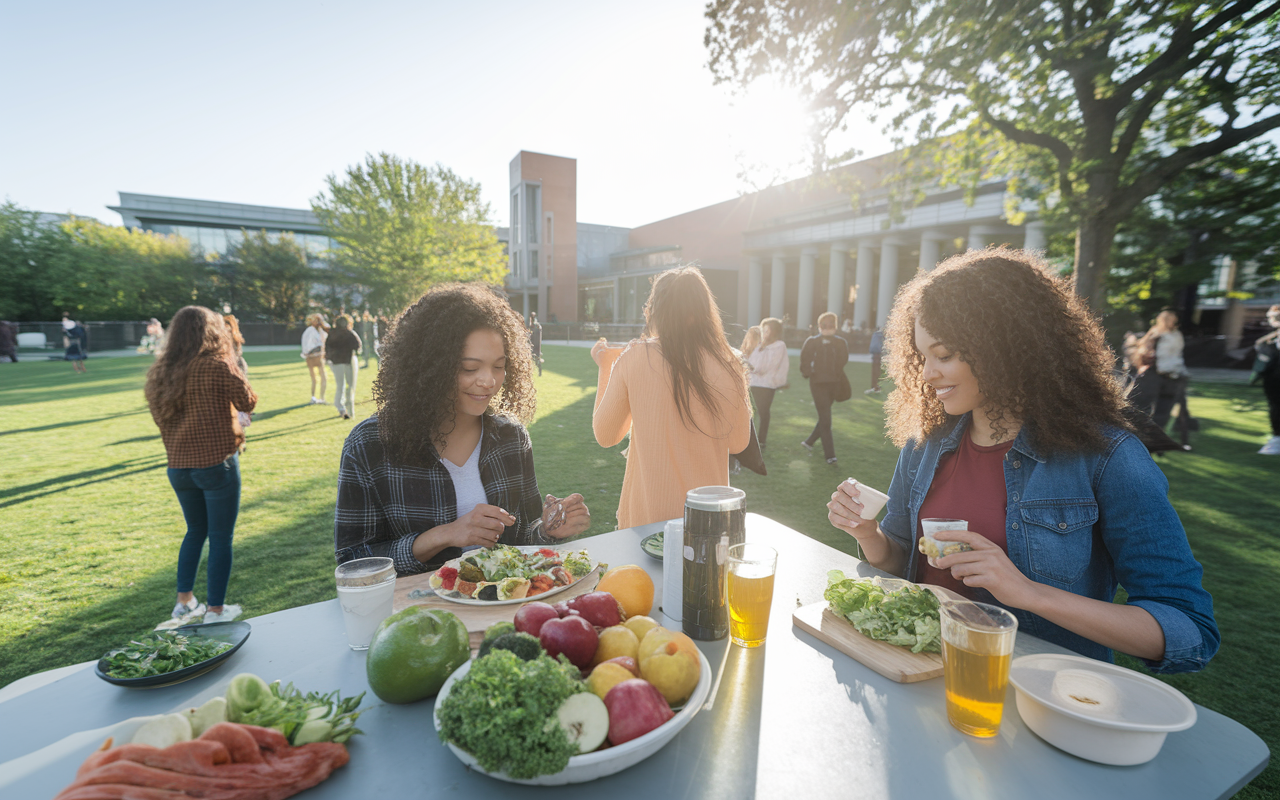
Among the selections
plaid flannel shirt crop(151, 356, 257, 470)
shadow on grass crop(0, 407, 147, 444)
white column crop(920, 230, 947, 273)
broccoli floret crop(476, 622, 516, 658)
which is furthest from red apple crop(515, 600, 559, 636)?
white column crop(920, 230, 947, 273)

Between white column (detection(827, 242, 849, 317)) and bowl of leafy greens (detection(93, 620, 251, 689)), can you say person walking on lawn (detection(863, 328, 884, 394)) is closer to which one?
bowl of leafy greens (detection(93, 620, 251, 689))

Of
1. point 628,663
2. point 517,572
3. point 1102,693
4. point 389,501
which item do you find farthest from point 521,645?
point 389,501

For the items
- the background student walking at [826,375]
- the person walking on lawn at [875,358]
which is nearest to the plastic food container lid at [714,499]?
the background student walking at [826,375]

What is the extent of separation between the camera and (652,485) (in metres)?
2.91

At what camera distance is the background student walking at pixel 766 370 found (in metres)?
8.11

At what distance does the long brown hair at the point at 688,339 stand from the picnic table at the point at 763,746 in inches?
59.7

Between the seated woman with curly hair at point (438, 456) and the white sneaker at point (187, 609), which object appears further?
the white sneaker at point (187, 609)

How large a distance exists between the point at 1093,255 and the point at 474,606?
9180 millimetres

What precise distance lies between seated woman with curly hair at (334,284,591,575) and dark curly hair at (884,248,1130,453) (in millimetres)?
1495

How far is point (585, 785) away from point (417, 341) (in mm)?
1848

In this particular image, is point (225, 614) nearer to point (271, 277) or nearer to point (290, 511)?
point (290, 511)

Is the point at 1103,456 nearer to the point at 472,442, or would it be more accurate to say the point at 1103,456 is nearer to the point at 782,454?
the point at 472,442

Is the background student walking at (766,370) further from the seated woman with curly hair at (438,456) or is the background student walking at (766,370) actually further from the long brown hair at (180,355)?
the long brown hair at (180,355)

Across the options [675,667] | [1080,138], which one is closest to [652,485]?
[675,667]
